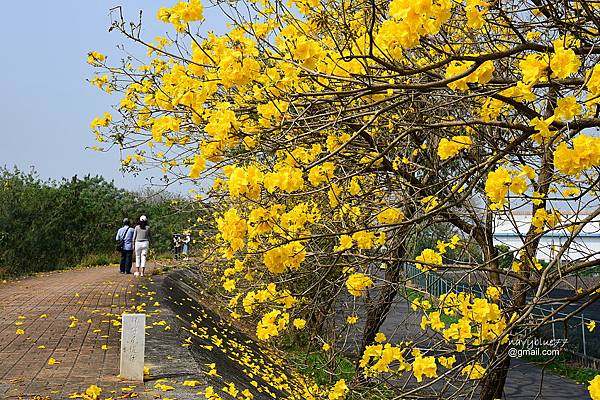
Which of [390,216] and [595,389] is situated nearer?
[595,389]

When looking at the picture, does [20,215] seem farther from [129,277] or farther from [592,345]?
[592,345]

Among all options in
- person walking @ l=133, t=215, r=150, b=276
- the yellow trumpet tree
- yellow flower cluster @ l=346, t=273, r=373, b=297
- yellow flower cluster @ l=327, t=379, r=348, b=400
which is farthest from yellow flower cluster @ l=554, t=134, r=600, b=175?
person walking @ l=133, t=215, r=150, b=276

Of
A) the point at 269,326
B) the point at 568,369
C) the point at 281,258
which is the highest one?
the point at 281,258

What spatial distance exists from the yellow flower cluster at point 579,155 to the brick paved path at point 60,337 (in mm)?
4797

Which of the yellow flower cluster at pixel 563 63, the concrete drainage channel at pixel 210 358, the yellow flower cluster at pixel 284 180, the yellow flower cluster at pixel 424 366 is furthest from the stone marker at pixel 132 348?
the yellow flower cluster at pixel 563 63

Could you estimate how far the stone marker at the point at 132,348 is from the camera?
6.57 meters

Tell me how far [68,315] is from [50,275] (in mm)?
9149

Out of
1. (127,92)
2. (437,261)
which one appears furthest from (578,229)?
(127,92)

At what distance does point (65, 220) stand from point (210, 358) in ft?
52.3

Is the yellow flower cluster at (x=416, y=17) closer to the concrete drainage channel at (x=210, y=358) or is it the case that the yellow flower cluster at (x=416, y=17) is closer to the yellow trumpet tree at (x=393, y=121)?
the yellow trumpet tree at (x=393, y=121)

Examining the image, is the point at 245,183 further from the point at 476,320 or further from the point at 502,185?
the point at 476,320

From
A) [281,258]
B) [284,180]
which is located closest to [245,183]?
[284,180]

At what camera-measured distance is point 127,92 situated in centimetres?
631

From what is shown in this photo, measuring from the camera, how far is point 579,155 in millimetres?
2463
